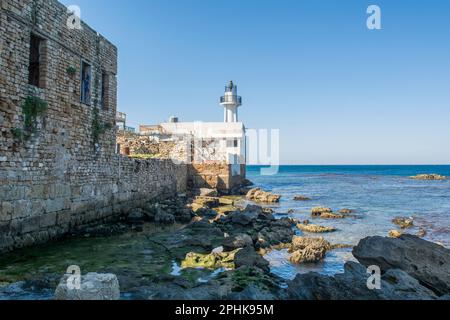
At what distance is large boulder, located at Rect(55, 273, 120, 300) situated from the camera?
16.8 feet

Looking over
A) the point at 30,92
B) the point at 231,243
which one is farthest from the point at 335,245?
the point at 30,92

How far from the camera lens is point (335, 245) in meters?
12.5

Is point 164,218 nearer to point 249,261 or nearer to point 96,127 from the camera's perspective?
point 96,127

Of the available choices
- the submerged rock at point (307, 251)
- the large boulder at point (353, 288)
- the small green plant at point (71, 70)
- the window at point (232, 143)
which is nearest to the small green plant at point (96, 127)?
the small green plant at point (71, 70)

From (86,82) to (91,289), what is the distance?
976cm

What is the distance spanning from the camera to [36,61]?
35.6 ft

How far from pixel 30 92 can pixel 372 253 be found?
9.91 meters

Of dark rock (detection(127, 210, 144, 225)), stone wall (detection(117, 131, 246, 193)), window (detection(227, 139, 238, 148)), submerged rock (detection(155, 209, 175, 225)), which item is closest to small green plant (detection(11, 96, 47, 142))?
dark rock (detection(127, 210, 144, 225))

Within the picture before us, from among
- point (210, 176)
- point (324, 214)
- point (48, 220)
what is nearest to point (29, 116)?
point (48, 220)

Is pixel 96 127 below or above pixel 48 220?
above

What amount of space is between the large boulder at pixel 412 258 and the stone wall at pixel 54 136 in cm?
877

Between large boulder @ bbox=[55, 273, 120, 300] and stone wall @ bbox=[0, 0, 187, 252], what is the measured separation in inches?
181

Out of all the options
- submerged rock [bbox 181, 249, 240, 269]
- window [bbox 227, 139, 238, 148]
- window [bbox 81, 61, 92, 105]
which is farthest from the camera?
window [bbox 227, 139, 238, 148]

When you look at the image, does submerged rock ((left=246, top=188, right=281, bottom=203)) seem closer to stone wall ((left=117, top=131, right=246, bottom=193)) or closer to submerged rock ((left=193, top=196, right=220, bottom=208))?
stone wall ((left=117, top=131, right=246, bottom=193))
